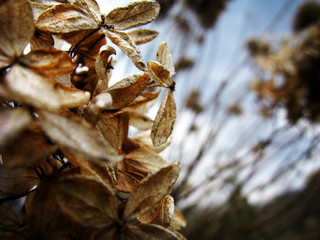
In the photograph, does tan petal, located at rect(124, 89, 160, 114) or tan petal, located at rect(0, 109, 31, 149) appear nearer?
tan petal, located at rect(0, 109, 31, 149)

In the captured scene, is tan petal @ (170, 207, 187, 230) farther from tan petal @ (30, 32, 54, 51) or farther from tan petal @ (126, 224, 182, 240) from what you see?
tan petal @ (30, 32, 54, 51)

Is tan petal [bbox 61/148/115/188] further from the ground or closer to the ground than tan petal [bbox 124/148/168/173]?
further from the ground

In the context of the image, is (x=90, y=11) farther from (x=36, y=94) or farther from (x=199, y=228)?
(x=199, y=228)

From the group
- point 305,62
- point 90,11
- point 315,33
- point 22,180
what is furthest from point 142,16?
point 315,33

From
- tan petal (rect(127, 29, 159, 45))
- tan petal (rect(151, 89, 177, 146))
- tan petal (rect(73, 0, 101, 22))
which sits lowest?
tan petal (rect(151, 89, 177, 146))

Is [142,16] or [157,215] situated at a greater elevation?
[142,16]

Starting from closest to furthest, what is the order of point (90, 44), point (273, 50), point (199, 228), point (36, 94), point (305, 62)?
point (36, 94), point (90, 44), point (305, 62), point (199, 228), point (273, 50)

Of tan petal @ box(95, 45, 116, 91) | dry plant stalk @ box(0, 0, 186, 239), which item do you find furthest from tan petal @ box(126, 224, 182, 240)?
tan petal @ box(95, 45, 116, 91)
